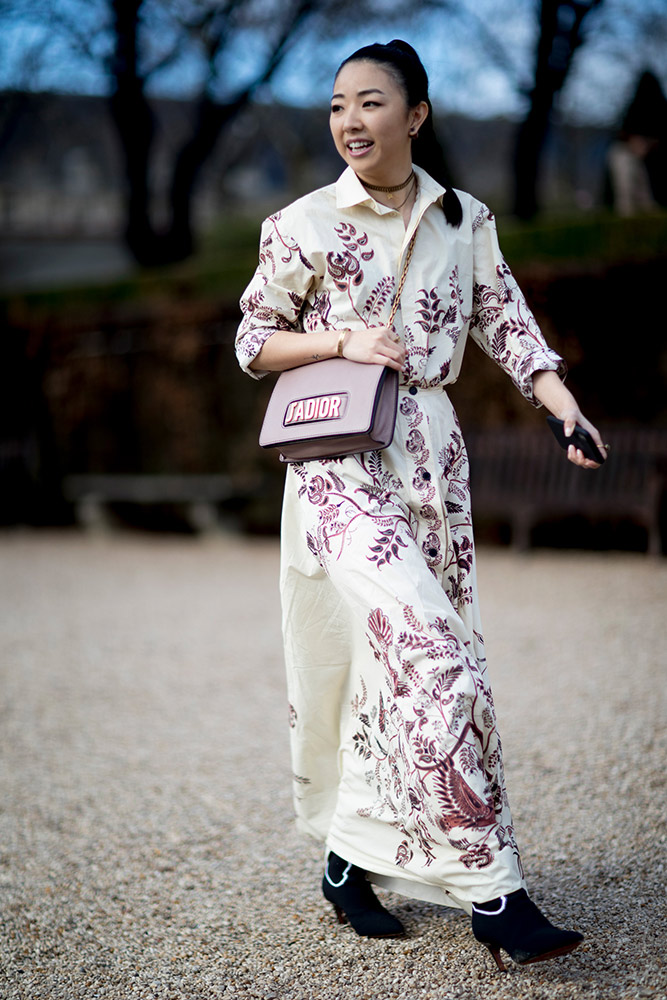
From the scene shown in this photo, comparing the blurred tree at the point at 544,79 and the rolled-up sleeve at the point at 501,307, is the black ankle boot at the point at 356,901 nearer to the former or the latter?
the rolled-up sleeve at the point at 501,307

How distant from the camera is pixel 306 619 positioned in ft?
8.18

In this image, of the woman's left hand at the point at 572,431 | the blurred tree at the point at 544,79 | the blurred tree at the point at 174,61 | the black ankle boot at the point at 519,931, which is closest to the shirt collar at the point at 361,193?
the woman's left hand at the point at 572,431

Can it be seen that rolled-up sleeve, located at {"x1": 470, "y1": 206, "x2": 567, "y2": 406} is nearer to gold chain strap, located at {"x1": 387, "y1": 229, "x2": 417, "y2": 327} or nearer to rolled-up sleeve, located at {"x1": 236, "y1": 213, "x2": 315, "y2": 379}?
gold chain strap, located at {"x1": 387, "y1": 229, "x2": 417, "y2": 327}

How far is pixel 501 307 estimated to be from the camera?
243 centimetres

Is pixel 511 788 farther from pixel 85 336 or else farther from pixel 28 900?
pixel 85 336

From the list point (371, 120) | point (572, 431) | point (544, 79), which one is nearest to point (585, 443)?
point (572, 431)

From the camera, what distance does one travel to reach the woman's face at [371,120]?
2.27 metres

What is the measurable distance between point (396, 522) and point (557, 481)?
6011mm

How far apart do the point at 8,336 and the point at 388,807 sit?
11.4 metres

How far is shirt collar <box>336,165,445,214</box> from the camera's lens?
7.61ft

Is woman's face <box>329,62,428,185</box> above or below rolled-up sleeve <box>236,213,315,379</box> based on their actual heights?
above

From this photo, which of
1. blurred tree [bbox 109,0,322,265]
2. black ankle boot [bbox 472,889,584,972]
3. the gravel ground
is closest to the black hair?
black ankle boot [bbox 472,889,584,972]

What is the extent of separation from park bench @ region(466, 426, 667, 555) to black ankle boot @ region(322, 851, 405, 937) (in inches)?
210

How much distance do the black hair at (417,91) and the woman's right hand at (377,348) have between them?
365 mm
